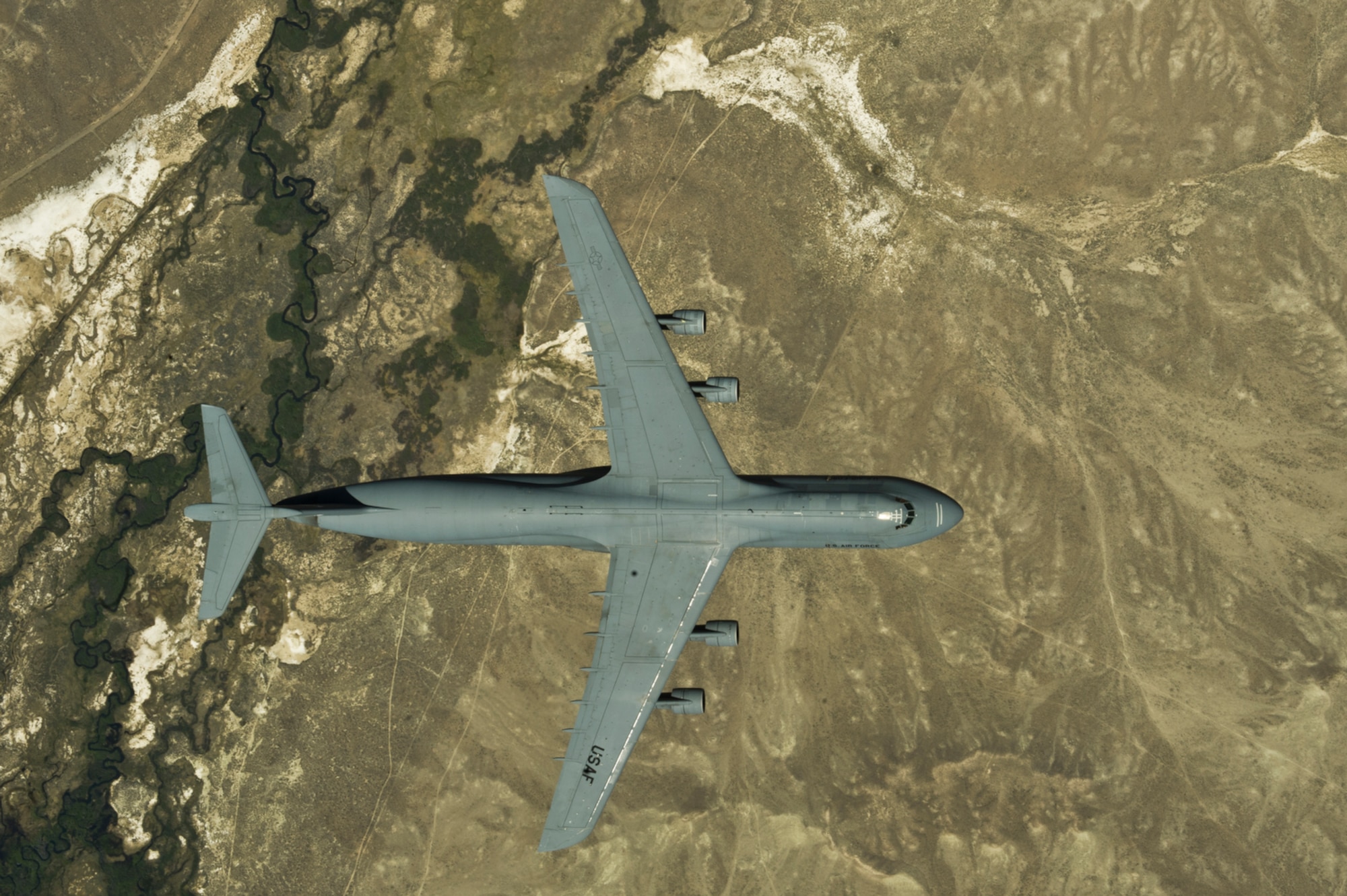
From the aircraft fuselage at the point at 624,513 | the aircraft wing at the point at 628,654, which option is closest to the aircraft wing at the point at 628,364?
the aircraft fuselage at the point at 624,513

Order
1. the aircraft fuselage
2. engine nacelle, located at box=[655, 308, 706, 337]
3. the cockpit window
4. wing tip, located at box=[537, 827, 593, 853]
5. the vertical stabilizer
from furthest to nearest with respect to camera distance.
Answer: engine nacelle, located at box=[655, 308, 706, 337] < the vertical stabilizer < the aircraft fuselage < wing tip, located at box=[537, 827, 593, 853] < the cockpit window

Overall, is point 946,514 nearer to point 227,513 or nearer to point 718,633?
point 718,633

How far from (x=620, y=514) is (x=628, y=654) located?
9.73 ft

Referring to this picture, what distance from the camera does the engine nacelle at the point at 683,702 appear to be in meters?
16.4

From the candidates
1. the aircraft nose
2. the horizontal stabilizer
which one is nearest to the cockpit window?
the aircraft nose

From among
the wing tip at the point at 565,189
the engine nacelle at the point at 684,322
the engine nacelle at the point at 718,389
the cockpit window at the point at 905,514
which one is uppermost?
the wing tip at the point at 565,189

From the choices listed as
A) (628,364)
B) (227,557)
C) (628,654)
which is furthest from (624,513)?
(227,557)

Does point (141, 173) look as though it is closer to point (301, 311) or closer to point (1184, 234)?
point (301, 311)

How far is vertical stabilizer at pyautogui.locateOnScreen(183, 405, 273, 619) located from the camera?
1612cm

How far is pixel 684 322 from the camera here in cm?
1655

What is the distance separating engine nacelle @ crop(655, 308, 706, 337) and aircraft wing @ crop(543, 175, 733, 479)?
1.46ft

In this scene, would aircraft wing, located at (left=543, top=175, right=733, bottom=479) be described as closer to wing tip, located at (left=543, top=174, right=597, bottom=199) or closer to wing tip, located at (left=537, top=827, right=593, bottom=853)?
wing tip, located at (left=543, top=174, right=597, bottom=199)

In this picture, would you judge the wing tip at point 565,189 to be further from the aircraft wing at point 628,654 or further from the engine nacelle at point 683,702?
the engine nacelle at point 683,702

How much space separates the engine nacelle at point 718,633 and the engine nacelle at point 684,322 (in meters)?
6.21
